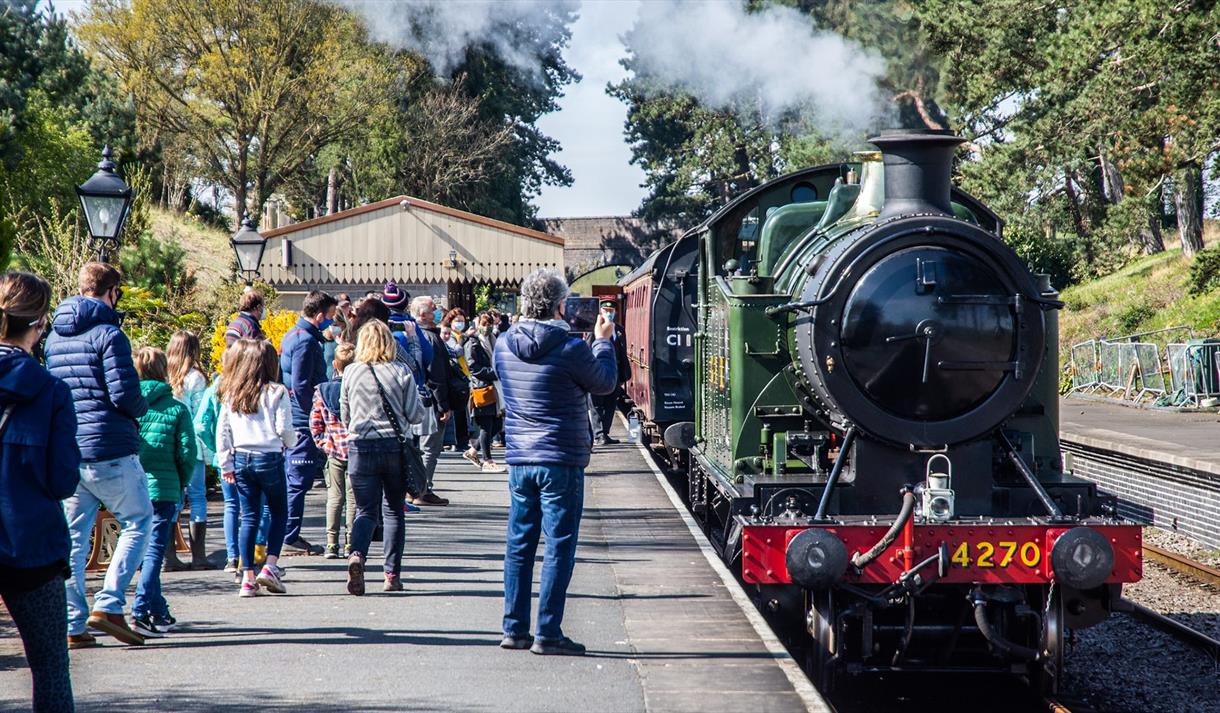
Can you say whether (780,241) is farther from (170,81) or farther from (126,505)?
(170,81)

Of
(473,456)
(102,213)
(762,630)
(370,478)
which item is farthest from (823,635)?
(473,456)

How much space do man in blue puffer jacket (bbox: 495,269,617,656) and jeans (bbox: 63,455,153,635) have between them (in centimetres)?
178

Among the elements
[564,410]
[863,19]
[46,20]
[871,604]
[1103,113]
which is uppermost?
[46,20]

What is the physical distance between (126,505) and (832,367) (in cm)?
356

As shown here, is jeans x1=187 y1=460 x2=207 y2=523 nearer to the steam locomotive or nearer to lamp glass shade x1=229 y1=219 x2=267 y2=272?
the steam locomotive

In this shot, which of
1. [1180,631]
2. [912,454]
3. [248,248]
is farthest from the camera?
[248,248]

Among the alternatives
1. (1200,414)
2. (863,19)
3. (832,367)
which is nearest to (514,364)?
(832,367)

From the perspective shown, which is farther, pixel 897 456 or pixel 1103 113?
pixel 1103 113

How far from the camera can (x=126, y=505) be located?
614 cm

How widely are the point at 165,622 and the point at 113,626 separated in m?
0.59

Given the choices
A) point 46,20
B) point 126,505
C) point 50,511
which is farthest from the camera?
point 46,20

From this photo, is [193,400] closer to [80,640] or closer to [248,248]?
[80,640]

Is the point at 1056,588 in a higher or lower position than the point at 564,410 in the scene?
lower

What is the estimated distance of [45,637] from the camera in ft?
14.1
